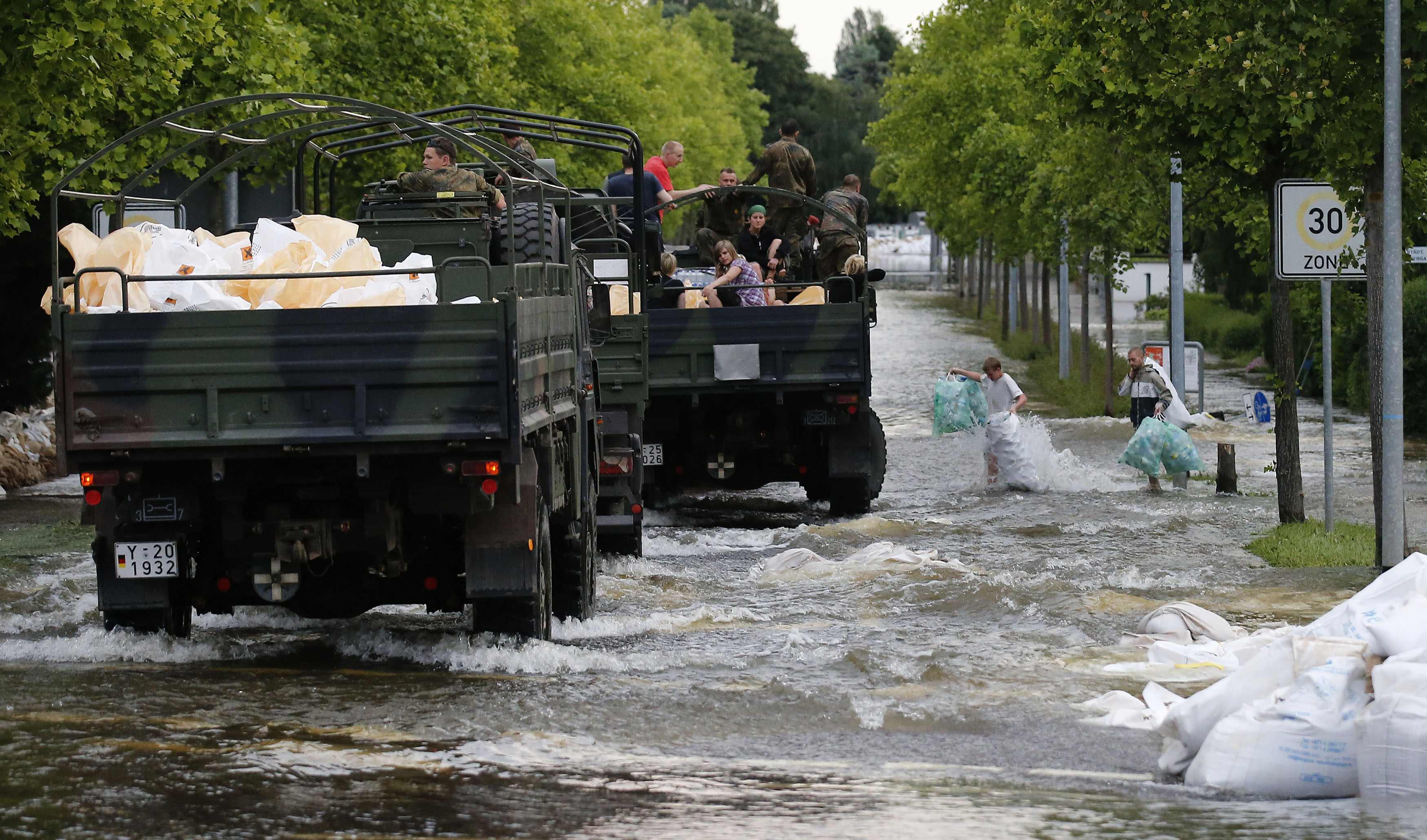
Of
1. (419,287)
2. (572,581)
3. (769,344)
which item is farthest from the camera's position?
(769,344)

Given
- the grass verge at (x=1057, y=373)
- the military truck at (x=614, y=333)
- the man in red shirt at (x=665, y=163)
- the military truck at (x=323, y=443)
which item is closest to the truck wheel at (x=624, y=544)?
the military truck at (x=614, y=333)

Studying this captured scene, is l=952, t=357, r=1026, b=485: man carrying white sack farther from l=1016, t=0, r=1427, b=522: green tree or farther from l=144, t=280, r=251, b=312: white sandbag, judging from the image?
l=144, t=280, r=251, b=312: white sandbag

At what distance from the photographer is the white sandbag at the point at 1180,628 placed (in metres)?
10.3

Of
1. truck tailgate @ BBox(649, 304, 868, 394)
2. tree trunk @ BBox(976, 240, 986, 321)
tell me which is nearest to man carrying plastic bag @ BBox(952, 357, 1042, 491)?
truck tailgate @ BBox(649, 304, 868, 394)

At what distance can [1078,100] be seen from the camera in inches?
594

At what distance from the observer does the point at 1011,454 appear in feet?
64.1

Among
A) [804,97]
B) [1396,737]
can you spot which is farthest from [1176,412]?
[804,97]

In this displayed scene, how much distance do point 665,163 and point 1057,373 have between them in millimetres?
17997

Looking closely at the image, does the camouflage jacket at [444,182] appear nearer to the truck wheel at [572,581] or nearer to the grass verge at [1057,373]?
the truck wheel at [572,581]

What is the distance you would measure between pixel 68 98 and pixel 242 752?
831 cm

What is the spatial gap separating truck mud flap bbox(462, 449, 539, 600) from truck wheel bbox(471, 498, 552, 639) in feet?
0.33

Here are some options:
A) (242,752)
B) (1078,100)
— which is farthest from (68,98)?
(242,752)

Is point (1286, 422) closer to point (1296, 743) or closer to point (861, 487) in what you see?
point (861, 487)

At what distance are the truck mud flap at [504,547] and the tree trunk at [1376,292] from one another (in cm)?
616
